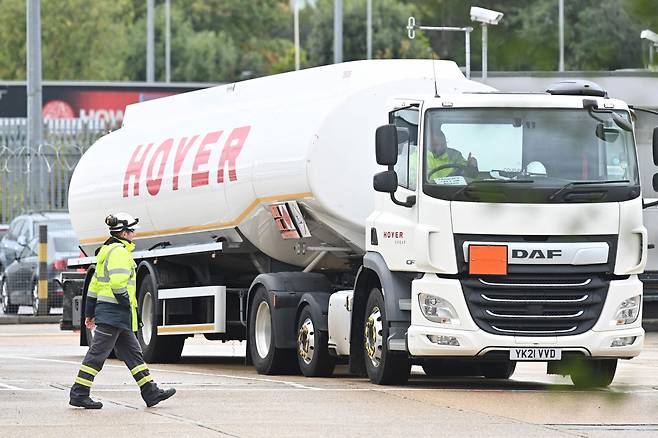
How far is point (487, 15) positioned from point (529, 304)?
1182cm

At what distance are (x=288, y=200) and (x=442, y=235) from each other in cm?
295

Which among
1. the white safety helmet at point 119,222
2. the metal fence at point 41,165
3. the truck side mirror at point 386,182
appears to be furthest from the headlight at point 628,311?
the metal fence at point 41,165

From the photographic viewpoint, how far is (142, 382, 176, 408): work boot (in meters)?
12.4

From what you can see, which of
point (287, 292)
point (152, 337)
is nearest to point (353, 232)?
point (287, 292)

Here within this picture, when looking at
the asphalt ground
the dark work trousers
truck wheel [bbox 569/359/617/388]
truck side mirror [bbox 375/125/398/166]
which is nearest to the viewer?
truck wheel [bbox 569/359/617/388]

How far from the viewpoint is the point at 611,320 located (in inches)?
559

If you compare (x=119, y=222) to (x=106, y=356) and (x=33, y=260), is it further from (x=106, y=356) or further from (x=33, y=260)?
(x=33, y=260)

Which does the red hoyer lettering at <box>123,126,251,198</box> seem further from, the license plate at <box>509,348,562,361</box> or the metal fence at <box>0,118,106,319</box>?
the metal fence at <box>0,118,106,319</box>

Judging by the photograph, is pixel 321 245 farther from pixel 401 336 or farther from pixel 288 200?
pixel 401 336

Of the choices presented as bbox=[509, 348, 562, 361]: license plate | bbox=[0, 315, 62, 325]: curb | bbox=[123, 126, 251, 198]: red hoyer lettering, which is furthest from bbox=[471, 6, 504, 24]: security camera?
bbox=[0, 315, 62, 325]: curb

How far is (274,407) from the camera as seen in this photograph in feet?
40.6

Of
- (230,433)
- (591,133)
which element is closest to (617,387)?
(591,133)

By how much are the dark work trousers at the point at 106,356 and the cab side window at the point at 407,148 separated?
9.41 ft

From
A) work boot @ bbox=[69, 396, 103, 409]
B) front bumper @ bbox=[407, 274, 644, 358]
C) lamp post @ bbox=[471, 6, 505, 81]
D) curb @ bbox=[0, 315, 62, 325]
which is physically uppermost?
lamp post @ bbox=[471, 6, 505, 81]
